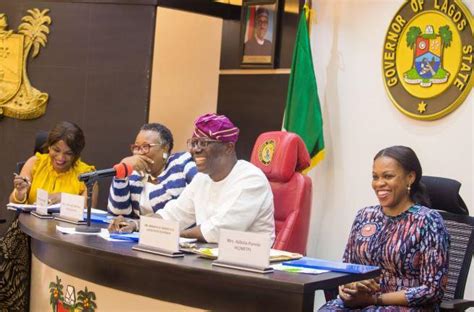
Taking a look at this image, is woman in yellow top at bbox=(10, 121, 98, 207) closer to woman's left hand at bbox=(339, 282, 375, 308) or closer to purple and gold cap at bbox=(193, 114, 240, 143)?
purple and gold cap at bbox=(193, 114, 240, 143)

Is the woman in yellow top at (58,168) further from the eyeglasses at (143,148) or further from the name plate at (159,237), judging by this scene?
the name plate at (159,237)

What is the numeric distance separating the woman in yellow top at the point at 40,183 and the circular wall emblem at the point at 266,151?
3.70ft

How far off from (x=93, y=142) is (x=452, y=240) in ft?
11.8

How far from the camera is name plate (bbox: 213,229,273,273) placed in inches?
105

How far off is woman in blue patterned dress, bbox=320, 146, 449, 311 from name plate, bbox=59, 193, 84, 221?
130 centimetres

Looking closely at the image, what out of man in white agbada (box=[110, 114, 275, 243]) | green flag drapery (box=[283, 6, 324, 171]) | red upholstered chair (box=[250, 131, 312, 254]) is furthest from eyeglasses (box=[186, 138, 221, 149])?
green flag drapery (box=[283, 6, 324, 171])

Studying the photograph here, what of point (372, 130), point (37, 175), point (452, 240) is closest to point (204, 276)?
point (452, 240)

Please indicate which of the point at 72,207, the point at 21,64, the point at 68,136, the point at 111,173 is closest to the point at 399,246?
the point at 111,173

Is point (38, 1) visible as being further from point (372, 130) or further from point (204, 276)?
point (204, 276)

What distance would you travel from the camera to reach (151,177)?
14.0 feet

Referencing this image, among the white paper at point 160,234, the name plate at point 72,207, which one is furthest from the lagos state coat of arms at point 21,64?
the white paper at point 160,234

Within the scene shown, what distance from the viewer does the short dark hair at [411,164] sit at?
3295mm

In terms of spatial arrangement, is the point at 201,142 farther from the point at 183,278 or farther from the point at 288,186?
the point at 183,278

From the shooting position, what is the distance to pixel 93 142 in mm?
6398
